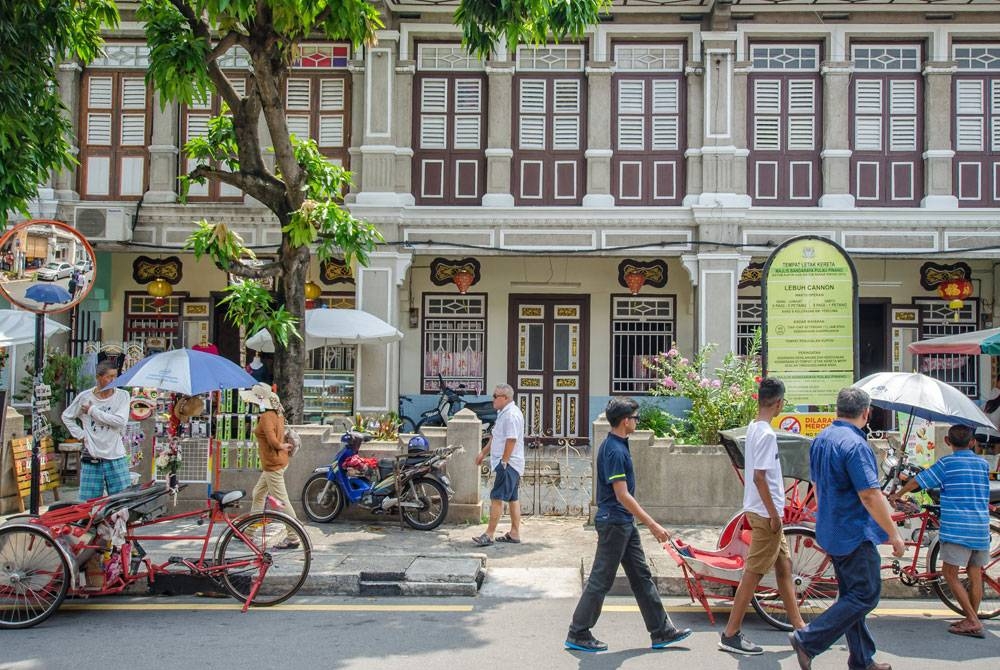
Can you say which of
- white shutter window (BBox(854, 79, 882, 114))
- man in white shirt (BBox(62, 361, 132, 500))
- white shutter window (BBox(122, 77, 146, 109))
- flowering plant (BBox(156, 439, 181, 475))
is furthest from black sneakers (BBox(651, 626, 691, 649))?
white shutter window (BBox(122, 77, 146, 109))

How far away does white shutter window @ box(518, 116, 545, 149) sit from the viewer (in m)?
15.2

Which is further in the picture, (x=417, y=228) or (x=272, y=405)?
(x=417, y=228)

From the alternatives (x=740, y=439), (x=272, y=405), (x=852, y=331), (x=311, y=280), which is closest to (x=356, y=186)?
(x=311, y=280)

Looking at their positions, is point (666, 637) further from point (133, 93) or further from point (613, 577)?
point (133, 93)

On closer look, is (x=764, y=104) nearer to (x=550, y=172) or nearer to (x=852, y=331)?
(x=550, y=172)

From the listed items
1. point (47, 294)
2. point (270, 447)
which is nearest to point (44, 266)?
point (47, 294)

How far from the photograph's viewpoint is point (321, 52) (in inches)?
601

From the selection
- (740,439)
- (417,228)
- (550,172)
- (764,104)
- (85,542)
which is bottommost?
(85,542)

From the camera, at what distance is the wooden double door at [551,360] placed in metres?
16.7

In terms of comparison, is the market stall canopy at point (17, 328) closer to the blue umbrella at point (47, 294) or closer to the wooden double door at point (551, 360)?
the blue umbrella at point (47, 294)

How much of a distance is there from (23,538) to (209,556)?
132 centimetres

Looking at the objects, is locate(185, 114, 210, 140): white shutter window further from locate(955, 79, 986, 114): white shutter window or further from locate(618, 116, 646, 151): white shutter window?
locate(955, 79, 986, 114): white shutter window

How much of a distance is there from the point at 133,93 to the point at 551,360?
878cm

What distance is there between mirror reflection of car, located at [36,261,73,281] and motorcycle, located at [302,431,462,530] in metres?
3.38
